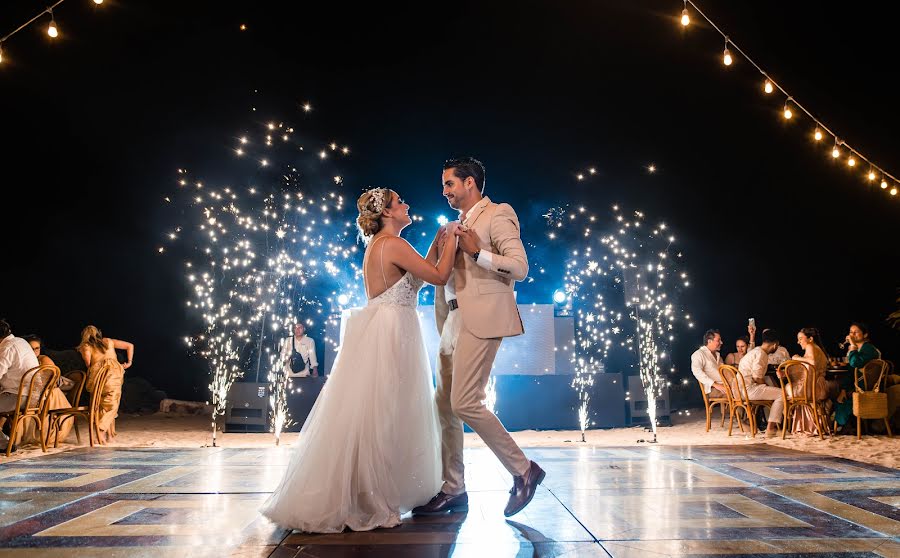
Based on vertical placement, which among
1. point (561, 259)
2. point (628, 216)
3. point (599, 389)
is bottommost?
point (599, 389)

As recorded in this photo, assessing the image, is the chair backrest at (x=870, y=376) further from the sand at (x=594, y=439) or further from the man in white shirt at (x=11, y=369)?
the man in white shirt at (x=11, y=369)

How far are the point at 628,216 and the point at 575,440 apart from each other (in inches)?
268

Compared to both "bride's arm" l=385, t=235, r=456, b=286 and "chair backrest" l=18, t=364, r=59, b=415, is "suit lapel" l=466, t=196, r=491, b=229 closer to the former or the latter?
"bride's arm" l=385, t=235, r=456, b=286

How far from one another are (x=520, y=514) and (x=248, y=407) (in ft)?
21.5

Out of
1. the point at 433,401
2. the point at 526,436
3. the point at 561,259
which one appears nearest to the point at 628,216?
the point at 561,259

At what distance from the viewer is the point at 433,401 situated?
2.84m

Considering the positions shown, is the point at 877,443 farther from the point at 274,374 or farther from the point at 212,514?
the point at 274,374

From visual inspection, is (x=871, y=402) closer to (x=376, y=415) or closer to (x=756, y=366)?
(x=756, y=366)

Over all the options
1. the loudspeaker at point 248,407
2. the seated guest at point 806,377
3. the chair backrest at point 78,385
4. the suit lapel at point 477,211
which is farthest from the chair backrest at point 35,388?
the seated guest at point 806,377

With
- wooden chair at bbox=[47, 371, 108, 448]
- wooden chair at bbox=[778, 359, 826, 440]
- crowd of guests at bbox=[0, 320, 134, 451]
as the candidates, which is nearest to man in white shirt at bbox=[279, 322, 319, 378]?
crowd of guests at bbox=[0, 320, 134, 451]

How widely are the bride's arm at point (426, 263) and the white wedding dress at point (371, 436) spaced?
0.44 ft

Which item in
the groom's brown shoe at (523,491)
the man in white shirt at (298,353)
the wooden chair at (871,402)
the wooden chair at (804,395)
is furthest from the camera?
the man in white shirt at (298,353)

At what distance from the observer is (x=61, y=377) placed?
6.49 m

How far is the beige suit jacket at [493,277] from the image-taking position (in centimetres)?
265
